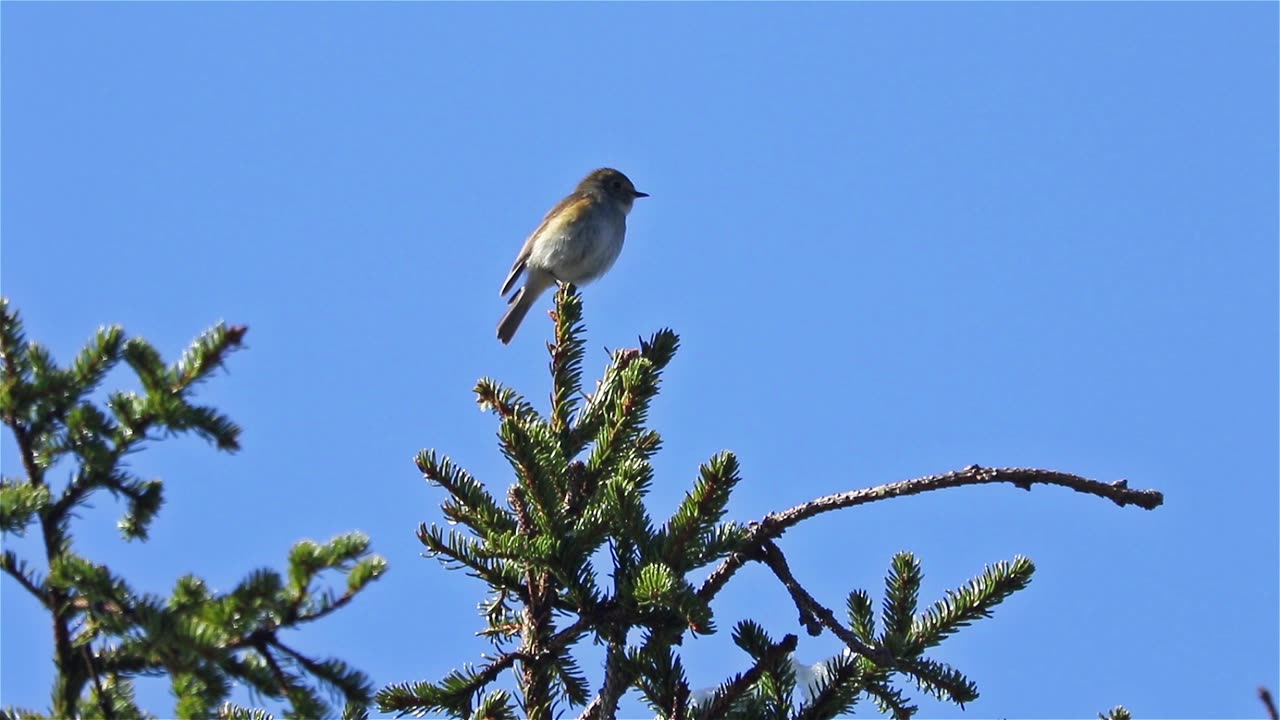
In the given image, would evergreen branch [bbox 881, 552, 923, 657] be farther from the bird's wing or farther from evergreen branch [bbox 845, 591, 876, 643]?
the bird's wing

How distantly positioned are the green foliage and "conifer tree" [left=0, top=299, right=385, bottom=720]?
1147 millimetres

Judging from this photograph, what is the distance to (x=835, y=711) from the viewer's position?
12.3 ft

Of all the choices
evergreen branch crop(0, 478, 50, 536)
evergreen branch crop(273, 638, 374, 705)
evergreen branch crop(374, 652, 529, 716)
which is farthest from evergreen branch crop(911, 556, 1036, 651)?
evergreen branch crop(0, 478, 50, 536)

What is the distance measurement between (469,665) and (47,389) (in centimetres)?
156

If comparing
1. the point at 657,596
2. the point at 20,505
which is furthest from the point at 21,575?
the point at 657,596

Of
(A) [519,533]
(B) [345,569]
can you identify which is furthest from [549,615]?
(B) [345,569]

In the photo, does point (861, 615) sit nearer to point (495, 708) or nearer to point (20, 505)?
point (495, 708)

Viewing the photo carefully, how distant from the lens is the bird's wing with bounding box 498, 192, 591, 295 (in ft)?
37.4

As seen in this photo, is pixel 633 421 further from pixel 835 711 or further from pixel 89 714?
pixel 89 714

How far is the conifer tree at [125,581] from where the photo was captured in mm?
2455

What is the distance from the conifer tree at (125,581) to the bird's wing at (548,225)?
8693 mm

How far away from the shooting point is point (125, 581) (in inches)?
96.8

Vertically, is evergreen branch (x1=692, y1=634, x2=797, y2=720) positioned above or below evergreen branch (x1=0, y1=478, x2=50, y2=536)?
above

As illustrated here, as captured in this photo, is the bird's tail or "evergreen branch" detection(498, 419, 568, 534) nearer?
"evergreen branch" detection(498, 419, 568, 534)
